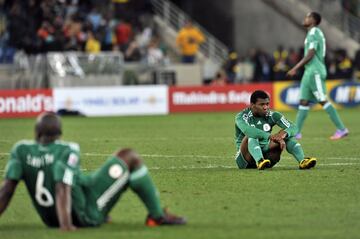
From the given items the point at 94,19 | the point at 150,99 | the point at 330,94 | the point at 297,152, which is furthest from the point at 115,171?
the point at 94,19

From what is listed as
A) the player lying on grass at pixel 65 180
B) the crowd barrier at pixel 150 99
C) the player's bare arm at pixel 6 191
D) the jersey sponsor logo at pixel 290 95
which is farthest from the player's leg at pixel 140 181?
the jersey sponsor logo at pixel 290 95

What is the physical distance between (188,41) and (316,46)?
15.7 meters

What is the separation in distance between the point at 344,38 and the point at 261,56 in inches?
198

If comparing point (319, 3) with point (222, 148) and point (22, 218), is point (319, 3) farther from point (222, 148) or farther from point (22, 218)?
point (22, 218)

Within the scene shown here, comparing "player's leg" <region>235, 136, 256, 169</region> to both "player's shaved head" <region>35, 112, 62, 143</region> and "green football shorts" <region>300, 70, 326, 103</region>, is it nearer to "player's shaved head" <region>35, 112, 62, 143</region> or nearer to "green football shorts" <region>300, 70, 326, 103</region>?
"player's shaved head" <region>35, 112, 62, 143</region>

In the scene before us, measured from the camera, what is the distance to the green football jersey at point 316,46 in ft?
61.7

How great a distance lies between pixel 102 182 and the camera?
874 cm

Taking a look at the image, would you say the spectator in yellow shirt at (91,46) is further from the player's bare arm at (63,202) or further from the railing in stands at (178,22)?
the player's bare arm at (63,202)

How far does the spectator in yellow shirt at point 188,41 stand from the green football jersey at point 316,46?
50.1 feet

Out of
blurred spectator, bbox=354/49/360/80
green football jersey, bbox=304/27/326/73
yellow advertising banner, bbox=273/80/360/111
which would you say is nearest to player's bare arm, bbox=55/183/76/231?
green football jersey, bbox=304/27/326/73

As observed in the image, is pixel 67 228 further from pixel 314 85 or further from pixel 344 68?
pixel 344 68

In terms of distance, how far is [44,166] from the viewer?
8.57 m

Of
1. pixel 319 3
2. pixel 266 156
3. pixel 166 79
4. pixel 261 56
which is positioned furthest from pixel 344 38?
pixel 266 156

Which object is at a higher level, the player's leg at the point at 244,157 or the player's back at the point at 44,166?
the player's back at the point at 44,166
